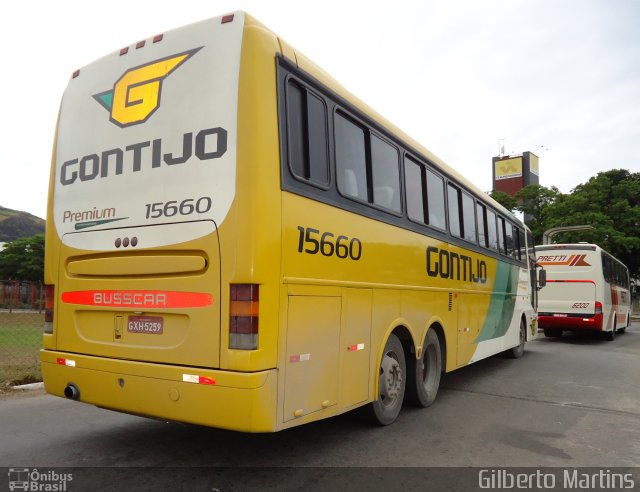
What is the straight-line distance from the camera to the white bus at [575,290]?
1617 centimetres

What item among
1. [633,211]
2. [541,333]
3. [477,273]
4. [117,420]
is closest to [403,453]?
[117,420]

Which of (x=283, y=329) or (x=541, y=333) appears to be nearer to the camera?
(x=283, y=329)

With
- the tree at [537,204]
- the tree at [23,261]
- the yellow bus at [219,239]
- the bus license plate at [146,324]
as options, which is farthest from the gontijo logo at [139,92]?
the tree at [23,261]

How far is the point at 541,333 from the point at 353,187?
1845 centimetres

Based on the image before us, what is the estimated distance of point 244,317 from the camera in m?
3.47

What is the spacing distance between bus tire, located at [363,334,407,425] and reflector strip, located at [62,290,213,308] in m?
2.13

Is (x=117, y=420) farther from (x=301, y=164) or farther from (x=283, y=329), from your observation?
(x=301, y=164)

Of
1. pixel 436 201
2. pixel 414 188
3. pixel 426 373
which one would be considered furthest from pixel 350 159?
pixel 426 373

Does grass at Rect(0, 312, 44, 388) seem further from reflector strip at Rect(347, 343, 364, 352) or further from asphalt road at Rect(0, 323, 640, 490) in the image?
reflector strip at Rect(347, 343, 364, 352)

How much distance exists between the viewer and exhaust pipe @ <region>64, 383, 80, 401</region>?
420cm

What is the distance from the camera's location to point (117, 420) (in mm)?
5422

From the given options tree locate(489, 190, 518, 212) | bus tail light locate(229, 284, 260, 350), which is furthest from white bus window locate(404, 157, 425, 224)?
tree locate(489, 190, 518, 212)

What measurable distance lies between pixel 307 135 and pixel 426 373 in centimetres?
370

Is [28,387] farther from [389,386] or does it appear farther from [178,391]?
[389,386]
